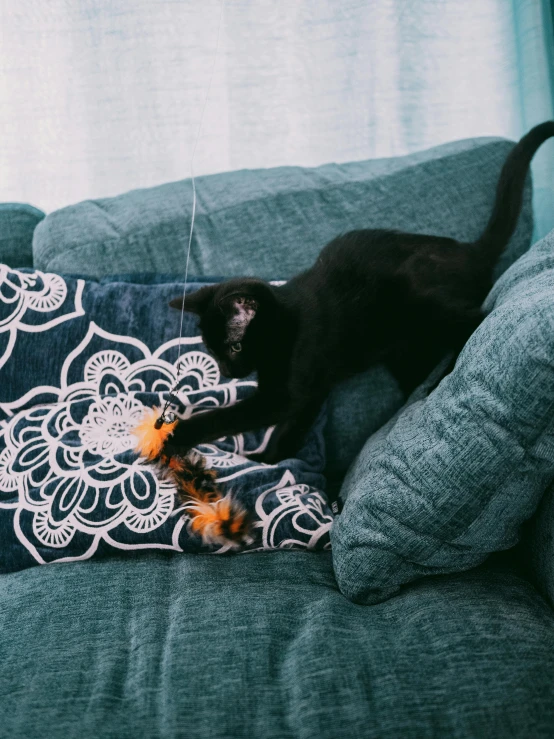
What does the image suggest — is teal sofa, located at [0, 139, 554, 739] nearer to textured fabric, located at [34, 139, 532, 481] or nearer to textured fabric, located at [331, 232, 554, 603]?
textured fabric, located at [331, 232, 554, 603]

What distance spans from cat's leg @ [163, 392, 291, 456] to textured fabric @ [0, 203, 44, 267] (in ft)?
2.03

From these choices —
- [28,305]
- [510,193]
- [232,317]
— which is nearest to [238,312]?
[232,317]

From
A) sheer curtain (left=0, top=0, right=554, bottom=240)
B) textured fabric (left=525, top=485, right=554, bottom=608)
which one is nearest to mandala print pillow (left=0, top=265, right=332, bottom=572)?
textured fabric (left=525, top=485, right=554, bottom=608)

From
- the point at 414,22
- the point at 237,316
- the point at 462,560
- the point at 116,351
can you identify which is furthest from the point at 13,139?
the point at 462,560

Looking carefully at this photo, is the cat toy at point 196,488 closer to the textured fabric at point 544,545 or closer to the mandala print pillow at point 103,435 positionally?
the mandala print pillow at point 103,435

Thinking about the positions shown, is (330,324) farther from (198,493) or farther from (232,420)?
(198,493)

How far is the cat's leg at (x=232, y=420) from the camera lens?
99 centimetres

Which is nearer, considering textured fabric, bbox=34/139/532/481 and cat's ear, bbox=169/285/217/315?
cat's ear, bbox=169/285/217/315

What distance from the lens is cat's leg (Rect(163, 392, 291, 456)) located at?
3.26ft

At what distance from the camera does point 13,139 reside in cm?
156

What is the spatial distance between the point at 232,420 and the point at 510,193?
73 cm

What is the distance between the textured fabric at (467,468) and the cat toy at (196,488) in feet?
0.53

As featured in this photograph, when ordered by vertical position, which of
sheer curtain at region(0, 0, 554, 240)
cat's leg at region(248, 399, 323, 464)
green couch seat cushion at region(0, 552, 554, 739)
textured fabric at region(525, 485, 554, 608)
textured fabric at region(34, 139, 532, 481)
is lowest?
green couch seat cushion at region(0, 552, 554, 739)

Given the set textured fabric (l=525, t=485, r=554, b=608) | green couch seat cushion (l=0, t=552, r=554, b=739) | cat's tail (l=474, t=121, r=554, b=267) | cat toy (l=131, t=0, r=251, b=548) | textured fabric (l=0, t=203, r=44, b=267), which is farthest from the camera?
textured fabric (l=0, t=203, r=44, b=267)
